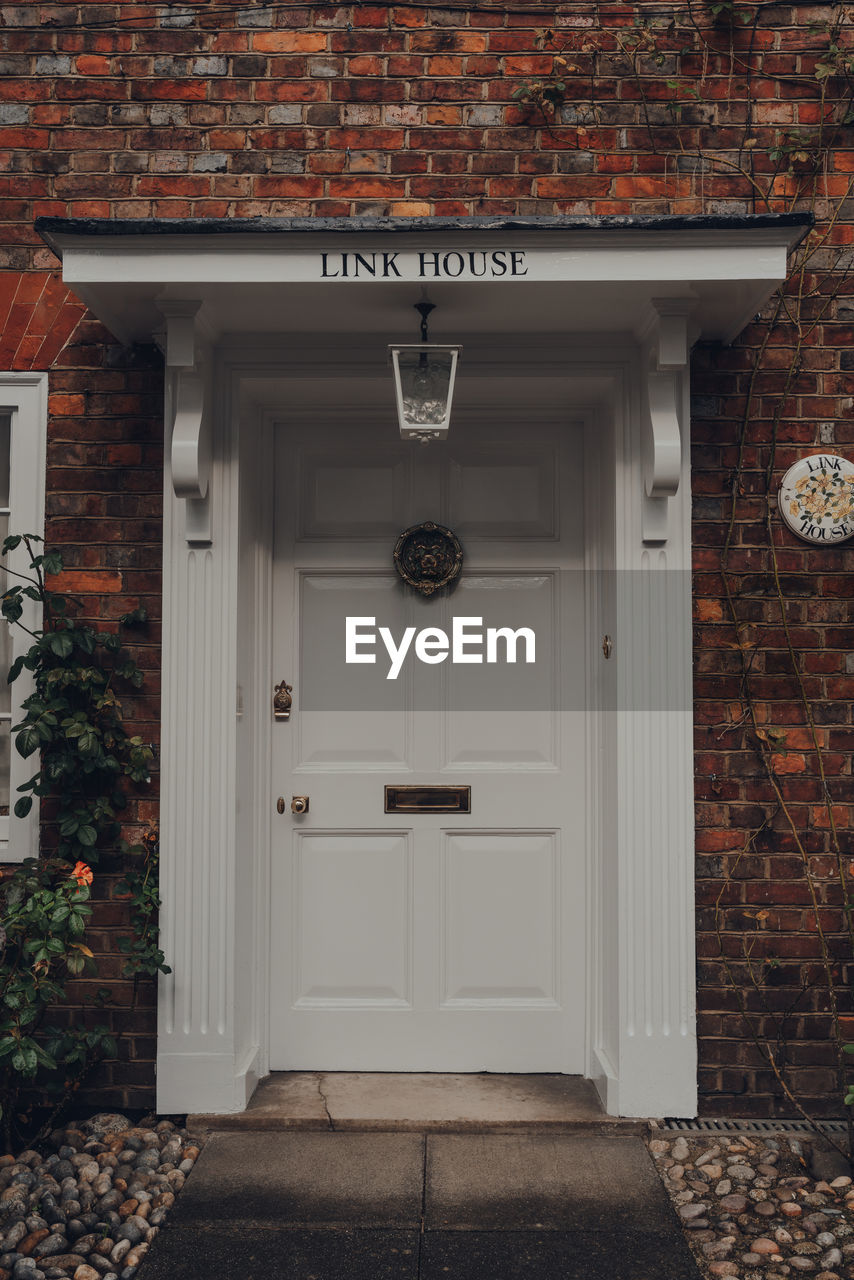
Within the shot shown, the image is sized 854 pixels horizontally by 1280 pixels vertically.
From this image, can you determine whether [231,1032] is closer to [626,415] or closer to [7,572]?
[7,572]

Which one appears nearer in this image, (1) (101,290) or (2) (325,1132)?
(1) (101,290)

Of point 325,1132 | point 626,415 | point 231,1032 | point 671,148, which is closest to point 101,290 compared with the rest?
point 626,415

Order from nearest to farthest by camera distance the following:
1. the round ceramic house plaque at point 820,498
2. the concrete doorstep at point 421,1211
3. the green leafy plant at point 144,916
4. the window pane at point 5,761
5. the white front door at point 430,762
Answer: the concrete doorstep at point 421,1211
the green leafy plant at point 144,916
the round ceramic house plaque at point 820,498
the window pane at point 5,761
the white front door at point 430,762

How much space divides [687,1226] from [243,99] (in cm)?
397

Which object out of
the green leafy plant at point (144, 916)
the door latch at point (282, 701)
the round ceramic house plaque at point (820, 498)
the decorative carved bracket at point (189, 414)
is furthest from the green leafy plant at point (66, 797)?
the round ceramic house plaque at point (820, 498)

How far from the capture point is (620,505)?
3.50m

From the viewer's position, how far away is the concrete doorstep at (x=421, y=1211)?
271cm

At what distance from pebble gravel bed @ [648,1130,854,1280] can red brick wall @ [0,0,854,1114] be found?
1.23 metres

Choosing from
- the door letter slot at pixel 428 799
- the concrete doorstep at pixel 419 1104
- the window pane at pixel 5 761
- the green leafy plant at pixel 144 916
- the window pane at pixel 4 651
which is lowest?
the concrete doorstep at pixel 419 1104

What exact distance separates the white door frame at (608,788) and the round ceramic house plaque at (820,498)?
381mm

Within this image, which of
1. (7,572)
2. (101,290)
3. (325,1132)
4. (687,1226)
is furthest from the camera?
(7,572)

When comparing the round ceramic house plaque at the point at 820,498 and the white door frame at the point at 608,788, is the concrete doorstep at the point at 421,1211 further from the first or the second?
the round ceramic house plaque at the point at 820,498

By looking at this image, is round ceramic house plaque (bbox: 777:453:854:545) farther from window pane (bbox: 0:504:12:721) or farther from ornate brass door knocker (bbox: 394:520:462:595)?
window pane (bbox: 0:504:12:721)

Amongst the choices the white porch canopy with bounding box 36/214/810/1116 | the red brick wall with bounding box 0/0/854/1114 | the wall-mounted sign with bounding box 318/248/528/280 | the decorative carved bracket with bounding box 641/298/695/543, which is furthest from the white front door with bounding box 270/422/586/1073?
the wall-mounted sign with bounding box 318/248/528/280
